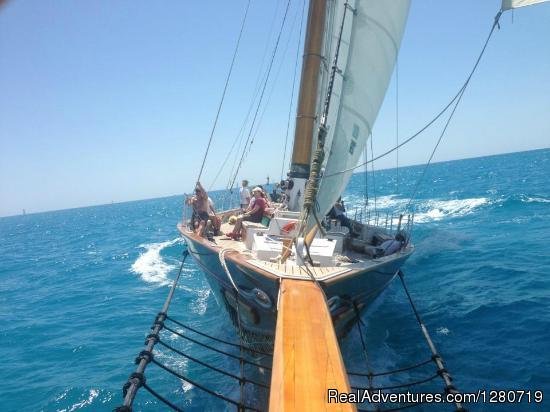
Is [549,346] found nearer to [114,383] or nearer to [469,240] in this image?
[114,383]

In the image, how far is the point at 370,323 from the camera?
10.4 meters

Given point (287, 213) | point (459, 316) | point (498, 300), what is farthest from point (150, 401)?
point (498, 300)

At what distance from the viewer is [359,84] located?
6.91m

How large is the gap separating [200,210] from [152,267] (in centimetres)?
1313

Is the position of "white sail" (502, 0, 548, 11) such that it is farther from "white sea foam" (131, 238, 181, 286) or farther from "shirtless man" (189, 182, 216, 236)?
"white sea foam" (131, 238, 181, 286)

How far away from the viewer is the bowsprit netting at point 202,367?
3676mm

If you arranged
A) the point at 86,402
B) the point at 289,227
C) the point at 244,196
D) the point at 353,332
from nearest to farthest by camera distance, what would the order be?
the point at 289,227 → the point at 86,402 → the point at 353,332 → the point at 244,196

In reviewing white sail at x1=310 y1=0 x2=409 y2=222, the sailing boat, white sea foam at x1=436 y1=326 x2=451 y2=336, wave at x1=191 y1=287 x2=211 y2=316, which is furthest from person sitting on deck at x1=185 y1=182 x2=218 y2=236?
white sea foam at x1=436 y1=326 x2=451 y2=336

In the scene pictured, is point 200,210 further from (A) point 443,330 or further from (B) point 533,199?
(B) point 533,199

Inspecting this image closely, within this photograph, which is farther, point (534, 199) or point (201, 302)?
point (534, 199)

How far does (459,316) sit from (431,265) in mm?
5935

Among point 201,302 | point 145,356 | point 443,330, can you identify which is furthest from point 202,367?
point 443,330

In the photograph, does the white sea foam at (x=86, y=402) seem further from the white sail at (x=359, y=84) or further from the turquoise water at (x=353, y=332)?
the white sail at (x=359, y=84)

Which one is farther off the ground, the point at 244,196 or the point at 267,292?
the point at 244,196
